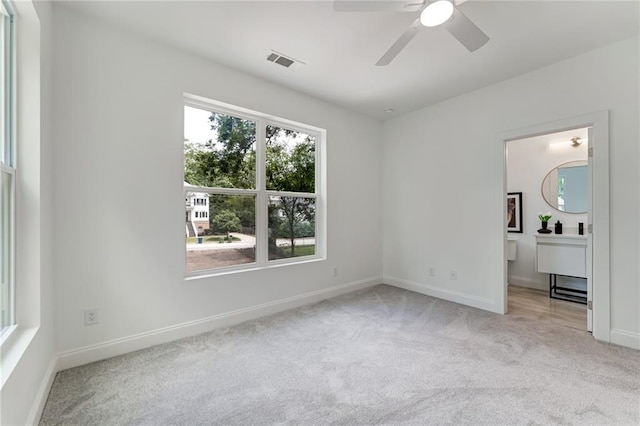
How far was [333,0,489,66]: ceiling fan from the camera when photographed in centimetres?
161

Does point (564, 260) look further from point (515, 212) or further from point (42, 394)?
point (42, 394)

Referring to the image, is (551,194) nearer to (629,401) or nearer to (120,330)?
(629,401)

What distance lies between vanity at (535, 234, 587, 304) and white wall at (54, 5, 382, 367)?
3.94 meters

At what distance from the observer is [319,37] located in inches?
94.0

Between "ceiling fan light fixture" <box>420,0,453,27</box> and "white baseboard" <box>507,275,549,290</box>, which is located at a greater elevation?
"ceiling fan light fixture" <box>420,0,453,27</box>

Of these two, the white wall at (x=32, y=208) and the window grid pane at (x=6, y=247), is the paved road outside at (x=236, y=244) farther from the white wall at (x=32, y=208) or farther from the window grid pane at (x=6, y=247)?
the window grid pane at (x=6, y=247)

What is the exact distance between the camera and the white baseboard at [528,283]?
4242 millimetres

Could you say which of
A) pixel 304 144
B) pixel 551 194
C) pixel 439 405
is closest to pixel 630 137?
pixel 551 194

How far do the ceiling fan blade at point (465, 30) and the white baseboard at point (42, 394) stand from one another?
3.30 m

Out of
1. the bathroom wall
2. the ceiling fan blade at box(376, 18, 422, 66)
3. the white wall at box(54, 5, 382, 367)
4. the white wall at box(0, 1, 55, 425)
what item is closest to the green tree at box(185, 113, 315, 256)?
the white wall at box(54, 5, 382, 367)

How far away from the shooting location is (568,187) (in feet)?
13.5

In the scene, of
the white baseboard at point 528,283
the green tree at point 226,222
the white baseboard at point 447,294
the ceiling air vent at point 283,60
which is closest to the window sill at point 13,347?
the green tree at point 226,222

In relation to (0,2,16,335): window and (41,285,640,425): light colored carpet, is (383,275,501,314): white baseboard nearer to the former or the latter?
(41,285,640,425): light colored carpet

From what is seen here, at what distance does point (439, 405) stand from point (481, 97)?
3.36 m
